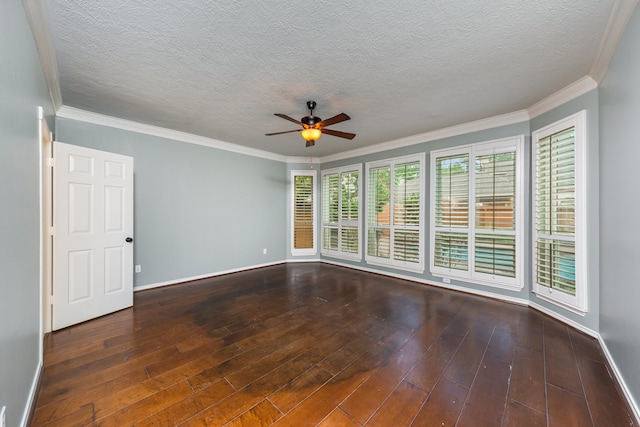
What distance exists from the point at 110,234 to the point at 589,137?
5.33 metres

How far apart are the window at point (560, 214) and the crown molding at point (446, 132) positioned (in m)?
0.41

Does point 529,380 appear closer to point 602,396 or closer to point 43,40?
point 602,396

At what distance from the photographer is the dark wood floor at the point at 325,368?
5.06ft

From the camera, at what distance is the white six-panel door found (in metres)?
2.67

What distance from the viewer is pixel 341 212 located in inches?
220

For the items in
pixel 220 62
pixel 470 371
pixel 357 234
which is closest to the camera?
pixel 470 371

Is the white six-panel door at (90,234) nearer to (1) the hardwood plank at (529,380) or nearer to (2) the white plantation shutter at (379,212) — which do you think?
(2) the white plantation shutter at (379,212)

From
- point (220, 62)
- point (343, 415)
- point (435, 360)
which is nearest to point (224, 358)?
point (343, 415)

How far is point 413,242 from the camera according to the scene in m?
4.41

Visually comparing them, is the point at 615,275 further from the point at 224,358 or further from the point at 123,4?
the point at 123,4

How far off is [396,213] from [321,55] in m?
3.17

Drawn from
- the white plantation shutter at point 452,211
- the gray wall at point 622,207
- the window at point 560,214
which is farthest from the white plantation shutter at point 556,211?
the white plantation shutter at point 452,211

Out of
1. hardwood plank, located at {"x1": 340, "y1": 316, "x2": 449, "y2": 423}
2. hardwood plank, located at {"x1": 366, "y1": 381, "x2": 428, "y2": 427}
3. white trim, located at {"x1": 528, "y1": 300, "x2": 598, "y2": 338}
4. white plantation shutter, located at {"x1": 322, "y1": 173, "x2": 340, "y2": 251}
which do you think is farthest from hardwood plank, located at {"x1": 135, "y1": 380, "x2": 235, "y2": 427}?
white plantation shutter, located at {"x1": 322, "y1": 173, "x2": 340, "y2": 251}

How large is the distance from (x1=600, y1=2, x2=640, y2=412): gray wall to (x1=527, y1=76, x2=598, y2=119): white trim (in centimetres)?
23
